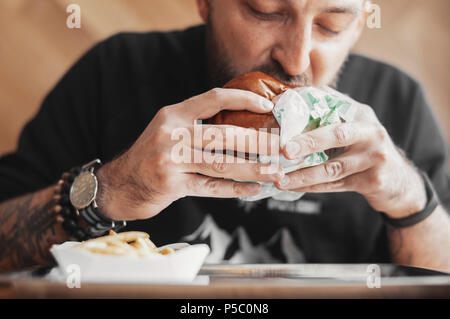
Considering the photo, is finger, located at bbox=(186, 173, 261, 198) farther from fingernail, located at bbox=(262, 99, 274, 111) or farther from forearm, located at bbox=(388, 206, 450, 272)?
forearm, located at bbox=(388, 206, 450, 272)

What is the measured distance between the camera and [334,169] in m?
0.61

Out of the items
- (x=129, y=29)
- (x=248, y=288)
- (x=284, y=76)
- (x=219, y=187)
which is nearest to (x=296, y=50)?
(x=284, y=76)

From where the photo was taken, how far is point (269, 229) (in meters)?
0.89

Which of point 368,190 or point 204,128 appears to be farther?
point 368,190

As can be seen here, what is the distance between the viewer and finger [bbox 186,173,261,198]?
595mm

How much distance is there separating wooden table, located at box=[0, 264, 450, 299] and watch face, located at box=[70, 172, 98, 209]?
0.18 m

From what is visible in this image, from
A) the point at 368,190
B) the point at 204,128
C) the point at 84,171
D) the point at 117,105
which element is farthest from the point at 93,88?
the point at 368,190

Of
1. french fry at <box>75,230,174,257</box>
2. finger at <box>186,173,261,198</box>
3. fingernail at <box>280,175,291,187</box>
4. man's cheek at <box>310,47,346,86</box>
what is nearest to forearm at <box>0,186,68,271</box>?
french fry at <box>75,230,174,257</box>

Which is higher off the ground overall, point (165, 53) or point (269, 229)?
point (165, 53)

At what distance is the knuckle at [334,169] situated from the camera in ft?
1.99

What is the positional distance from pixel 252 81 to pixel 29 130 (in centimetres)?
59

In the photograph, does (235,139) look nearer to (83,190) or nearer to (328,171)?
(328,171)

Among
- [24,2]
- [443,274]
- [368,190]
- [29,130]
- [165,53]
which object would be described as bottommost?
[443,274]
